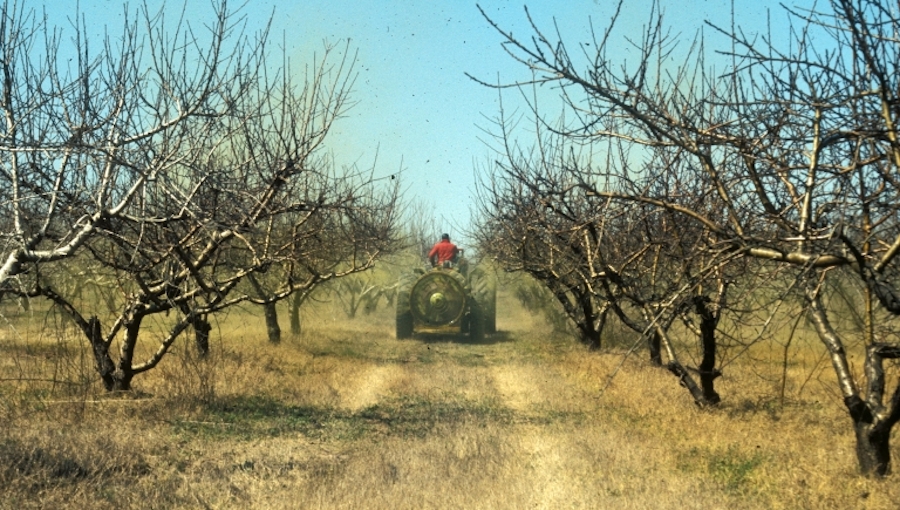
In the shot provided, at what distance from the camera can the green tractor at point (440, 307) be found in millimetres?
23672

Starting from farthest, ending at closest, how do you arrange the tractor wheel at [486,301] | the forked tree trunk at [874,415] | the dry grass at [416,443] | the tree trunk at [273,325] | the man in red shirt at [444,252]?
the man in red shirt at [444,252] < the tractor wheel at [486,301] < the tree trunk at [273,325] < the forked tree trunk at [874,415] < the dry grass at [416,443]

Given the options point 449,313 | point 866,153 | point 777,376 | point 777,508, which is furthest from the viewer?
point 449,313

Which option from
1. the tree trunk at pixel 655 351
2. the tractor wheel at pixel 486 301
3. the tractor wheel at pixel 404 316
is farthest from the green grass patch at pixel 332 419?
the tractor wheel at pixel 486 301

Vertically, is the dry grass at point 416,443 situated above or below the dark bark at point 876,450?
below

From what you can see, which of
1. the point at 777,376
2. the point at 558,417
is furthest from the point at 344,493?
the point at 777,376

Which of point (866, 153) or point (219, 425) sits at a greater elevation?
point (866, 153)

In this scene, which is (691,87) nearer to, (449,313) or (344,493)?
(344,493)

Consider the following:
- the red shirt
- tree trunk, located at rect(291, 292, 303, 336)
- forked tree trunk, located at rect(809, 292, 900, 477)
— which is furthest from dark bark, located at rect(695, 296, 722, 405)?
the red shirt

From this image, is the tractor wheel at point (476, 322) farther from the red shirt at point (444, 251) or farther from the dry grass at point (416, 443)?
the dry grass at point (416, 443)

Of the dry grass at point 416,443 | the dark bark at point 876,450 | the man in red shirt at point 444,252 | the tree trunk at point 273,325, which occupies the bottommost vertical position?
the dry grass at point 416,443

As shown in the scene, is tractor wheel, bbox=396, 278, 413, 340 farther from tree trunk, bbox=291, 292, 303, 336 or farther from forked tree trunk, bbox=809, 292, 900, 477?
forked tree trunk, bbox=809, 292, 900, 477

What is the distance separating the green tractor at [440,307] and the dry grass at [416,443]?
8.64 metres

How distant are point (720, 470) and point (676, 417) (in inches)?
110

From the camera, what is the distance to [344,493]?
642cm
